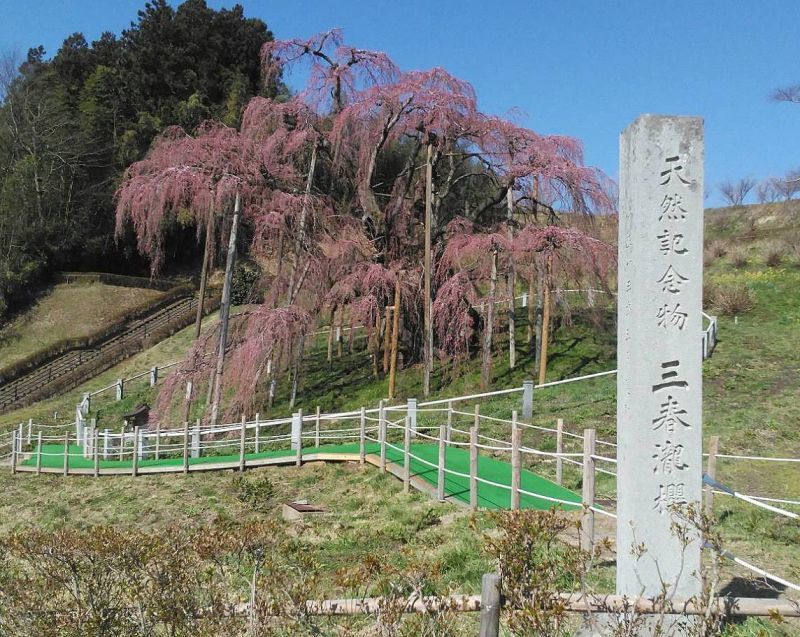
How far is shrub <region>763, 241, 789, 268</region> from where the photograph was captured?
33.9m

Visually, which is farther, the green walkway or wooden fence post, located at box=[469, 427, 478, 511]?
the green walkway

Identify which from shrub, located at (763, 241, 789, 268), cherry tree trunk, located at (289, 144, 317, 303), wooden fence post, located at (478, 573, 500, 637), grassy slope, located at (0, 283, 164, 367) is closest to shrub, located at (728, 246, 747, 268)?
shrub, located at (763, 241, 789, 268)

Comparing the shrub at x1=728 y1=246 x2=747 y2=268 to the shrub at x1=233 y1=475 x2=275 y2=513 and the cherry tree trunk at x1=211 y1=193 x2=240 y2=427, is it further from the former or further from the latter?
the shrub at x1=233 y1=475 x2=275 y2=513

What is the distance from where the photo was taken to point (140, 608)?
13.3 ft

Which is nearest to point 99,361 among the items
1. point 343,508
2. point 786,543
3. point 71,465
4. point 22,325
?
point 22,325

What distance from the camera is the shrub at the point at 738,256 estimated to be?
35188mm

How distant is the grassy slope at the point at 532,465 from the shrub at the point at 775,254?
4964mm

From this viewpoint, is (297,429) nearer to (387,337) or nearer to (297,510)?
(297,510)

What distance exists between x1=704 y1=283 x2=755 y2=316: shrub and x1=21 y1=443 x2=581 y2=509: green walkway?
16.9 metres

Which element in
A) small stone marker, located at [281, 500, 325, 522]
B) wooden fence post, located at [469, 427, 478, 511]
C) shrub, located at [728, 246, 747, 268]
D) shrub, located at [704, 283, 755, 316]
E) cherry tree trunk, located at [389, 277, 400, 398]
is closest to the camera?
wooden fence post, located at [469, 427, 478, 511]

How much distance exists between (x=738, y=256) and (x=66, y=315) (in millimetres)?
32782

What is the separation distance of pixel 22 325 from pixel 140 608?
3633 centimetres

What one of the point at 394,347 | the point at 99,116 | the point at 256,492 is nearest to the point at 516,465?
the point at 256,492

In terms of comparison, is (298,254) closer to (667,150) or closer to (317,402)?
(317,402)
